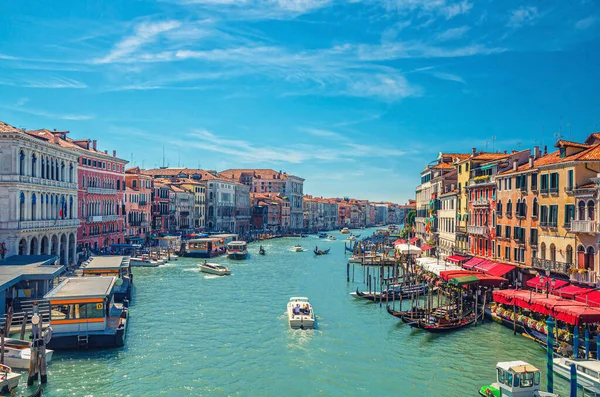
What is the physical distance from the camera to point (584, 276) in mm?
19469

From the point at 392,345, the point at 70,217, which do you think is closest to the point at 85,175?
the point at 70,217

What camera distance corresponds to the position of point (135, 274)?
118ft

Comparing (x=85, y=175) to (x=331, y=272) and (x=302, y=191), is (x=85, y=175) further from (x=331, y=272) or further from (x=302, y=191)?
(x=302, y=191)

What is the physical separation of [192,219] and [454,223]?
40.5 m

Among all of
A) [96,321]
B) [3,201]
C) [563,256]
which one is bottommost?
[96,321]

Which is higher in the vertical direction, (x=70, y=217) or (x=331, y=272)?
(x=70, y=217)

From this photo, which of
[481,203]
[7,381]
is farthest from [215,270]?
[7,381]

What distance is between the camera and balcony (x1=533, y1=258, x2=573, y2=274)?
20.7 m

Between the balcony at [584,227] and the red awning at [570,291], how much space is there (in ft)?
6.56

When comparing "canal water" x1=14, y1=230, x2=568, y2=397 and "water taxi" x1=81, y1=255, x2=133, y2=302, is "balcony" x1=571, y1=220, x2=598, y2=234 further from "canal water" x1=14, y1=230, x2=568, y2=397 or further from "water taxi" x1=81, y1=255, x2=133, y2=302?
"water taxi" x1=81, y1=255, x2=133, y2=302

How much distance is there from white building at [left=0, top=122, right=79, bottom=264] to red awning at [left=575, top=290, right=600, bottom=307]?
80.0 feet

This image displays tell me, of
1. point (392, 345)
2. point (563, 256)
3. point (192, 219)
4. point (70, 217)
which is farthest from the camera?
point (192, 219)

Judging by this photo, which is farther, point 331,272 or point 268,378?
point 331,272

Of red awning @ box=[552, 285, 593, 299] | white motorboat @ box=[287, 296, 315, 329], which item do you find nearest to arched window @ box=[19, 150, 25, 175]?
white motorboat @ box=[287, 296, 315, 329]
